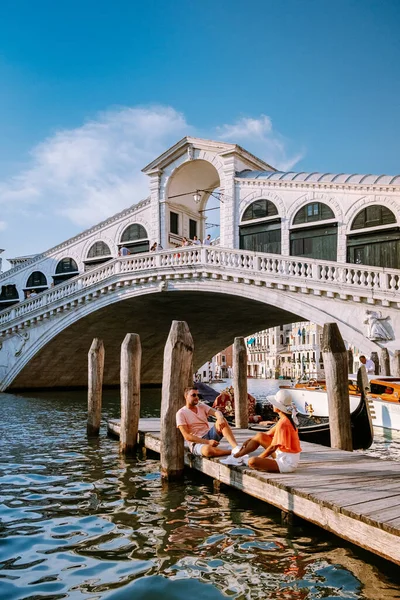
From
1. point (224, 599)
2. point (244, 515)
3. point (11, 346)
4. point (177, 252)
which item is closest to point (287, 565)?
point (224, 599)

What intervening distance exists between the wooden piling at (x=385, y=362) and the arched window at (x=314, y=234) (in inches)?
169

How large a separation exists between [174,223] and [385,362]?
36.0ft

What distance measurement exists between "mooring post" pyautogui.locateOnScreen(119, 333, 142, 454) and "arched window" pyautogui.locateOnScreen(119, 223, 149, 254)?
44.4 feet

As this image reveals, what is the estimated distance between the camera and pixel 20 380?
21484 millimetres

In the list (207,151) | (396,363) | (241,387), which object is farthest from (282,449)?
(207,151)

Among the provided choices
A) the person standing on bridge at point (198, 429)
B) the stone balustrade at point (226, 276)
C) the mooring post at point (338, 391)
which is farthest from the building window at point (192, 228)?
the person standing on bridge at point (198, 429)

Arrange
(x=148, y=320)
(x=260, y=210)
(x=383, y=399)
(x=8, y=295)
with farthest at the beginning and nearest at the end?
(x=8, y=295) → (x=148, y=320) → (x=260, y=210) → (x=383, y=399)

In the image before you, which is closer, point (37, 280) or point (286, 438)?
point (286, 438)

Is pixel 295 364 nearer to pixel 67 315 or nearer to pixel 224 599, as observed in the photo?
pixel 67 315

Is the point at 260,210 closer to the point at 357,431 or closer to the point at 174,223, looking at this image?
the point at 174,223

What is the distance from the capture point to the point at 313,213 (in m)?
16.9

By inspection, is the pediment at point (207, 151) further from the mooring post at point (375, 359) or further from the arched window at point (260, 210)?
the mooring post at point (375, 359)

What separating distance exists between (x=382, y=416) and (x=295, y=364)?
49.0 m

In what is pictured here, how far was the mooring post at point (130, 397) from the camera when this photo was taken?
7.86 metres
